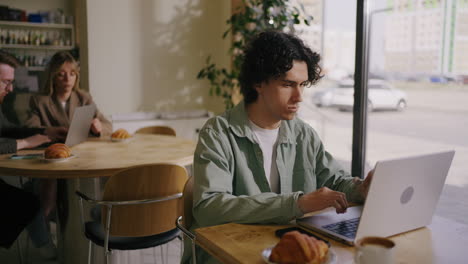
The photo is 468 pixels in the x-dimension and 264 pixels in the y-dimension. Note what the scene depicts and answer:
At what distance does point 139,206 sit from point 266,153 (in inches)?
28.7

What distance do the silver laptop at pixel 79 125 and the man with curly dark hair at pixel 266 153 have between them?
1.25 meters

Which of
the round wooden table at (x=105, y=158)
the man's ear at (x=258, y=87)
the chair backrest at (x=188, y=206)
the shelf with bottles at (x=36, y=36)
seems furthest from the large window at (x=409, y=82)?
the shelf with bottles at (x=36, y=36)

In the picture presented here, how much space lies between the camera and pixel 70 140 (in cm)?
259

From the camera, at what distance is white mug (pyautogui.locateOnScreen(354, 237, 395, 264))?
0.82 meters

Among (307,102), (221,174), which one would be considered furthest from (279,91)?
(307,102)

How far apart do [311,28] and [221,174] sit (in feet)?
8.64

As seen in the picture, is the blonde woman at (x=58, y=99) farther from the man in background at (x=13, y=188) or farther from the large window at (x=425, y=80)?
the large window at (x=425, y=80)

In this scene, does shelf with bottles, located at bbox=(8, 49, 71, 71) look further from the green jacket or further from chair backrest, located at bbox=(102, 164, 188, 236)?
the green jacket

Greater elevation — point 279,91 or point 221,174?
point 279,91

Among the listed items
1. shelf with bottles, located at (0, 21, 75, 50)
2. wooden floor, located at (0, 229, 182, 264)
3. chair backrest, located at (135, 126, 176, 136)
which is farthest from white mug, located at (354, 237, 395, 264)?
shelf with bottles, located at (0, 21, 75, 50)

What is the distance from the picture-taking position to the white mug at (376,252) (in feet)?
2.68

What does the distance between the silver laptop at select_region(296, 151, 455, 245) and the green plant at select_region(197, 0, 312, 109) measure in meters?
2.32

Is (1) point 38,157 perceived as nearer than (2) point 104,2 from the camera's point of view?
Yes

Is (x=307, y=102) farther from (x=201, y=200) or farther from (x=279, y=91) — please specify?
(x=201, y=200)
